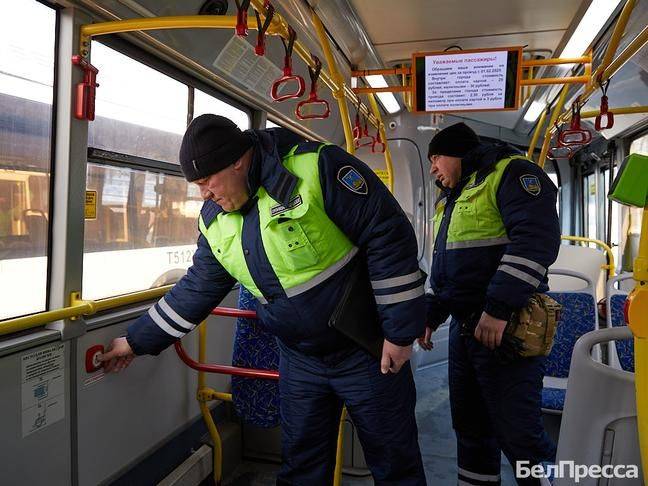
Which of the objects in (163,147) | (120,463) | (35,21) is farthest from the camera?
(163,147)

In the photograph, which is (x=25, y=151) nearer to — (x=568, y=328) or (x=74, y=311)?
(x=74, y=311)

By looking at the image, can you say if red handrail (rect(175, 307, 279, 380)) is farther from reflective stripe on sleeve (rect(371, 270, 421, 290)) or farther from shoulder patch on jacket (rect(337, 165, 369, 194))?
shoulder patch on jacket (rect(337, 165, 369, 194))

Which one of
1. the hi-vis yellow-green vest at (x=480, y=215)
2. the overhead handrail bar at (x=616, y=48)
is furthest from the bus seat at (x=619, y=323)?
the overhead handrail bar at (x=616, y=48)

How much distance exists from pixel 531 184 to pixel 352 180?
897mm

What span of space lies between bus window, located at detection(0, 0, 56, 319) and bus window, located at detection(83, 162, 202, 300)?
241 millimetres

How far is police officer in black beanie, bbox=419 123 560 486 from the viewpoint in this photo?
202 cm

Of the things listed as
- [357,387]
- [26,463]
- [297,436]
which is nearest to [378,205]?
[357,387]

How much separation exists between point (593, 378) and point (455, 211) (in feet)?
4.15

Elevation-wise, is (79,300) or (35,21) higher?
(35,21)

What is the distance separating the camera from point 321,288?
167 centimetres

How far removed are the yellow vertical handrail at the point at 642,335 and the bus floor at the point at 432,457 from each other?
6.70 ft

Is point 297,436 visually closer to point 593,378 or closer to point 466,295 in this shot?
point 466,295

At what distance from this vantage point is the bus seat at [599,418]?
106 cm

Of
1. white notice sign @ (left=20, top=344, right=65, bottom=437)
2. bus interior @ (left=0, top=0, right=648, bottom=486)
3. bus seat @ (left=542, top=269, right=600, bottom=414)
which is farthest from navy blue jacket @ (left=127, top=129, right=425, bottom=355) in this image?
bus seat @ (left=542, top=269, right=600, bottom=414)
